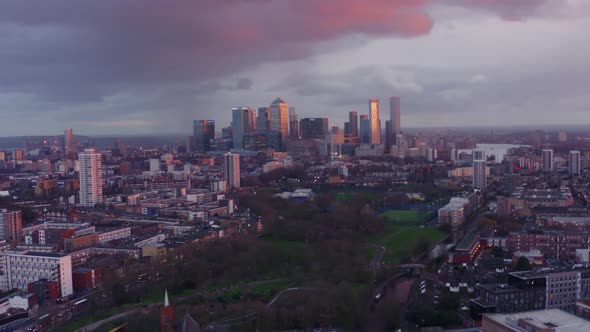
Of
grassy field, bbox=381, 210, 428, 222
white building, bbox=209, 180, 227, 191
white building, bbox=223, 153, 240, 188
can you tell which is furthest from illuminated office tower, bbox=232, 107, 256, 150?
grassy field, bbox=381, 210, 428, 222

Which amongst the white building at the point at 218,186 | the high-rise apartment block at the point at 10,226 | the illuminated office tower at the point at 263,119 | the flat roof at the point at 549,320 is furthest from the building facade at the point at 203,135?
the flat roof at the point at 549,320

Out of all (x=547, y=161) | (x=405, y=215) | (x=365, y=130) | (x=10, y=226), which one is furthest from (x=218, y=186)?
(x=365, y=130)

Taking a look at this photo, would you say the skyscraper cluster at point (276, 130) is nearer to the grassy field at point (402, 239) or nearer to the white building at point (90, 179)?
the white building at point (90, 179)

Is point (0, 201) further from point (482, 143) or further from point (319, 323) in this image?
point (482, 143)

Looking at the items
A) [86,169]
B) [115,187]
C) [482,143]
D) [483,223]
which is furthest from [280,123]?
[483,223]

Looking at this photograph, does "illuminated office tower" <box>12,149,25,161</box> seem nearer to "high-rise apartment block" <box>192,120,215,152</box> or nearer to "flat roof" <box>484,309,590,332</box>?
"high-rise apartment block" <box>192,120,215,152</box>

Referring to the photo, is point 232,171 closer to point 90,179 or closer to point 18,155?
point 90,179

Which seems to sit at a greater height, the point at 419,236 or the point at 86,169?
the point at 86,169
